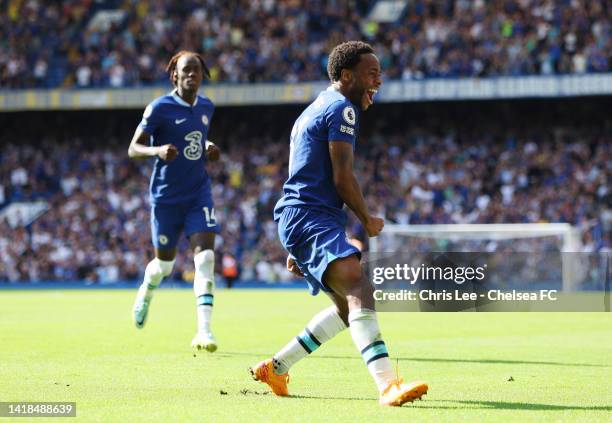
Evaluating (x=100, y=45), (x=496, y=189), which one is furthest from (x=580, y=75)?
(x=100, y=45)

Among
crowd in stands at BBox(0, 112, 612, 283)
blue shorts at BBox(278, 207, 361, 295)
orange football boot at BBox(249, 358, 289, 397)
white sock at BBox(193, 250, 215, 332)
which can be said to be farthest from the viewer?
crowd in stands at BBox(0, 112, 612, 283)

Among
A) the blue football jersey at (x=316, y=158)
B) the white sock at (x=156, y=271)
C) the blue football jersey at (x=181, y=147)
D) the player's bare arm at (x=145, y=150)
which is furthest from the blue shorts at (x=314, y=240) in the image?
the white sock at (x=156, y=271)

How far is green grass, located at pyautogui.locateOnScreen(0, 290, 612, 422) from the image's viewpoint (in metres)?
7.04

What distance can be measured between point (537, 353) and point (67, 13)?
35.4 metres

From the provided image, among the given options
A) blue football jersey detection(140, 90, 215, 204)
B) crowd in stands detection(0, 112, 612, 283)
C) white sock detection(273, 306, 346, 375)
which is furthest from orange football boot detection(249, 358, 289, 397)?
crowd in stands detection(0, 112, 612, 283)

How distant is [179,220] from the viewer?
12383mm

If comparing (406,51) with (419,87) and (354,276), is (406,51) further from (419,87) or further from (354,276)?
(354,276)

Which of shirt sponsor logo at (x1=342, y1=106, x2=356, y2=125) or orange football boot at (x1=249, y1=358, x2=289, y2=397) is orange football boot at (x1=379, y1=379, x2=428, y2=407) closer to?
orange football boot at (x1=249, y1=358, x2=289, y2=397)

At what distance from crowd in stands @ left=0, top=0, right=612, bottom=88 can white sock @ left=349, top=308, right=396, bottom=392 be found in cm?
2981

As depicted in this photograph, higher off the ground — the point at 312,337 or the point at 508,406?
the point at 312,337

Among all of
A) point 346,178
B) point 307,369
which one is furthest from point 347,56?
point 307,369

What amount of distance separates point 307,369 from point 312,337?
191 cm

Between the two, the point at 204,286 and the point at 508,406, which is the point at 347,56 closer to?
the point at 508,406

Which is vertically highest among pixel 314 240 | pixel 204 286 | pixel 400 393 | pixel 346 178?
pixel 346 178
